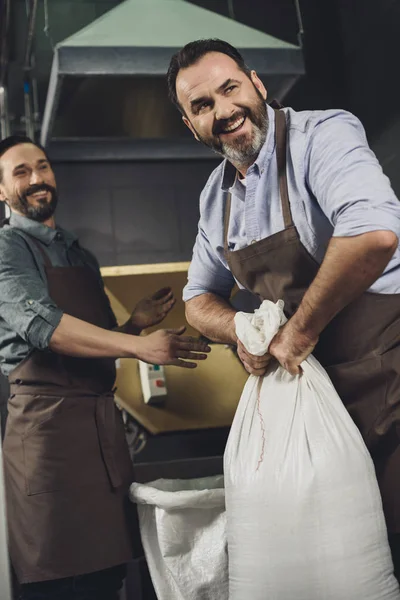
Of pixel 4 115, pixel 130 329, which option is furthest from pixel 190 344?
pixel 4 115

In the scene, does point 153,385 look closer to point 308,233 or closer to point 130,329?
point 130,329

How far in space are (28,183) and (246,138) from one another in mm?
846

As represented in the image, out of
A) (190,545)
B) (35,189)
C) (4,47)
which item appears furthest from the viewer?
(4,47)

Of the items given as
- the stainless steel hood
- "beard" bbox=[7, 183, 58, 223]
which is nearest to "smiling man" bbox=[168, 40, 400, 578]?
"beard" bbox=[7, 183, 58, 223]

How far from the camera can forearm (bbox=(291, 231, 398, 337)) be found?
1050 millimetres

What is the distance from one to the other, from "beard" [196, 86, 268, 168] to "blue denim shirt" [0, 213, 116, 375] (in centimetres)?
58

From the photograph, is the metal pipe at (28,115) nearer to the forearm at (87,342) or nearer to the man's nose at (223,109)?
the forearm at (87,342)

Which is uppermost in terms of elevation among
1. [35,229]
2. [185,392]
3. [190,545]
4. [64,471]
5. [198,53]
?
[198,53]

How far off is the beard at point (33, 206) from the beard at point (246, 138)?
0.73 m

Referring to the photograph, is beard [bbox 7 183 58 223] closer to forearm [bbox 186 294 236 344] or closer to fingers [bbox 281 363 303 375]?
forearm [bbox 186 294 236 344]

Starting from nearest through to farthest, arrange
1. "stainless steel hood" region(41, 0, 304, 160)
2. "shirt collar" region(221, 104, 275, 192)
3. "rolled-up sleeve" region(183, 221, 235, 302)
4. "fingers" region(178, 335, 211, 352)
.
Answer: "shirt collar" region(221, 104, 275, 192) < "rolled-up sleeve" region(183, 221, 235, 302) < "fingers" region(178, 335, 211, 352) < "stainless steel hood" region(41, 0, 304, 160)

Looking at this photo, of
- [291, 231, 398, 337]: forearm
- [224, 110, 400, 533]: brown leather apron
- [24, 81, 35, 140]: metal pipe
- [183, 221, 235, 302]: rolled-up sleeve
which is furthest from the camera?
[24, 81, 35, 140]: metal pipe

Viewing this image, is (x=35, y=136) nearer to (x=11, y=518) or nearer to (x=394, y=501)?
(x=11, y=518)

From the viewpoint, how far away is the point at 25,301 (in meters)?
1.63
